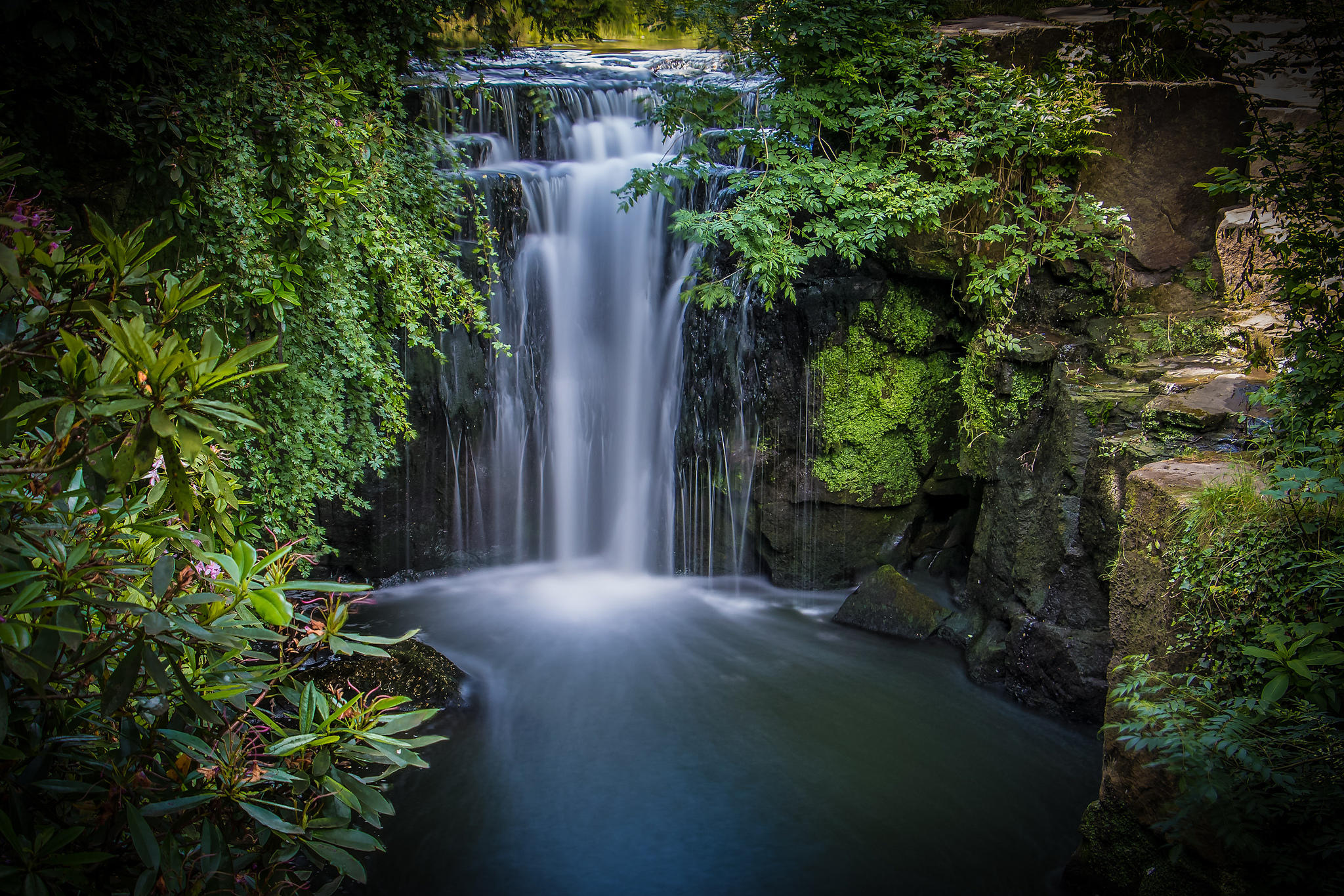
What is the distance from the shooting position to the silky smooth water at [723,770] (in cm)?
418

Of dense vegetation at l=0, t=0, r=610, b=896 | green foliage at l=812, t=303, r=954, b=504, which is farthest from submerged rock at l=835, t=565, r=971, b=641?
dense vegetation at l=0, t=0, r=610, b=896

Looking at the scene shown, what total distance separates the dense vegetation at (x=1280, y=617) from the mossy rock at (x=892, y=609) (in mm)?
3221

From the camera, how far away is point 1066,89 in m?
5.91

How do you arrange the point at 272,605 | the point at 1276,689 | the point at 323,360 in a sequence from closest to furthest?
the point at 272,605 < the point at 1276,689 < the point at 323,360

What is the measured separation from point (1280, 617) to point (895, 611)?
396 centimetres

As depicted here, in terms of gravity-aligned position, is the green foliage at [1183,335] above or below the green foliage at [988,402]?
above

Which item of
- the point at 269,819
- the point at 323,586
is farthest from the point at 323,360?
the point at 269,819

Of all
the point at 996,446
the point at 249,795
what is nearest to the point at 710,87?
the point at 996,446

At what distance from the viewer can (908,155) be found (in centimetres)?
620

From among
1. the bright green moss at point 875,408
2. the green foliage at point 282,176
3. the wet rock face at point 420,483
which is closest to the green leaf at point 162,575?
the green foliage at point 282,176

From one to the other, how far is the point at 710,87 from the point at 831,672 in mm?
5402

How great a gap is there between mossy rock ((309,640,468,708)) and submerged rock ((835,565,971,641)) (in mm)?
3501

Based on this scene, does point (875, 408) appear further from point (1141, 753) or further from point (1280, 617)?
point (1280, 617)

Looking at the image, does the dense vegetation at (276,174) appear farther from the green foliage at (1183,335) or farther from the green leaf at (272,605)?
the green foliage at (1183,335)
